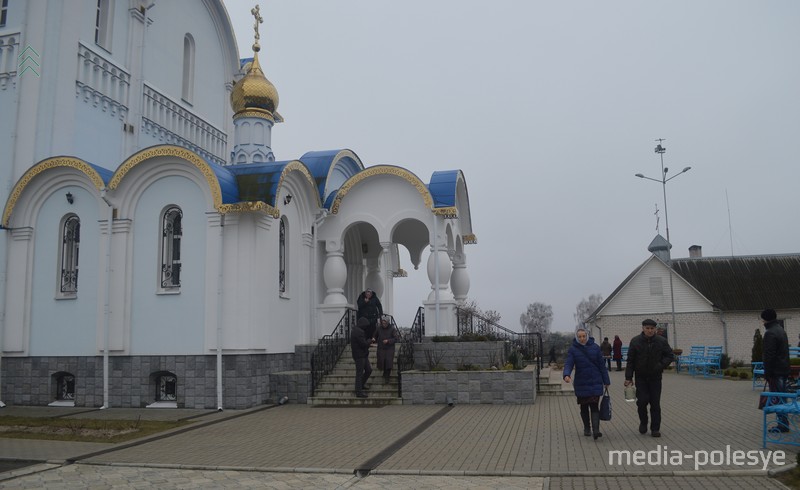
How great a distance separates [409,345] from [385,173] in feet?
13.7

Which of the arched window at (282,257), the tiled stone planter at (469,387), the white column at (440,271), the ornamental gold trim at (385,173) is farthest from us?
the ornamental gold trim at (385,173)

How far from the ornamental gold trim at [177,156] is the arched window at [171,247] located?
42.8 inches

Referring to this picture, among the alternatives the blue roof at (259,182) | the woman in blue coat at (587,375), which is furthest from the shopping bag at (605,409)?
the blue roof at (259,182)

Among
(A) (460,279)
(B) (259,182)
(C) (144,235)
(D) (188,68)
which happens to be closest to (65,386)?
(C) (144,235)

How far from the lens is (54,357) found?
559 inches

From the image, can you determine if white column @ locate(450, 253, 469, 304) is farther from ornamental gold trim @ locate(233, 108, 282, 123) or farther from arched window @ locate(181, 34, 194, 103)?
arched window @ locate(181, 34, 194, 103)

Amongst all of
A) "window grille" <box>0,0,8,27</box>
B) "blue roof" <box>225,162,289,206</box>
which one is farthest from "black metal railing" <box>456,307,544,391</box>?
"window grille" <box>0,0,8,27</box>

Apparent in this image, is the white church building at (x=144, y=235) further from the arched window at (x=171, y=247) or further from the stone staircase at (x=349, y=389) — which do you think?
the stone staircase at (x=349, y=389)

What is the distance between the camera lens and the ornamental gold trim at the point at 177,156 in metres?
13.4

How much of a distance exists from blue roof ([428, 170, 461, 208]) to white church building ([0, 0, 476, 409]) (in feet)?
0.12

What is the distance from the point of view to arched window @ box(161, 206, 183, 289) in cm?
1395

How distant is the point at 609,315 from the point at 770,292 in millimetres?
7943

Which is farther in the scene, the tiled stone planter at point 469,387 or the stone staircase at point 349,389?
the stone staircase at point 349,389

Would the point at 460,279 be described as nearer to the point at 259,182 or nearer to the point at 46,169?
the point at 259,182
